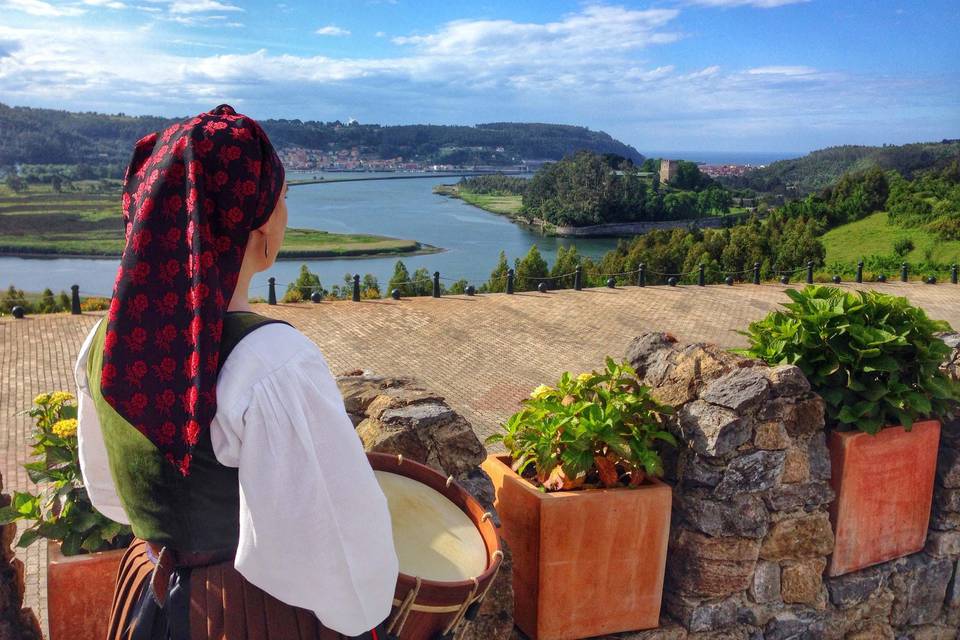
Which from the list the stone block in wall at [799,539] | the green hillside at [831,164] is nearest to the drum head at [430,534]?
the stone block in wall at [799,539]

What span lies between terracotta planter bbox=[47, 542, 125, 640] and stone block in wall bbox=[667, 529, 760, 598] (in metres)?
1.76

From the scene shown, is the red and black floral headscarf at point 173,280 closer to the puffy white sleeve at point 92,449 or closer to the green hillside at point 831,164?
the puffy white sleeve at point 92,449

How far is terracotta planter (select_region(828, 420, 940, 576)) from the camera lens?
111 inches

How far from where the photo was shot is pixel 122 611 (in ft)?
5.30

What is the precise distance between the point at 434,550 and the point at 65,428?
134cm

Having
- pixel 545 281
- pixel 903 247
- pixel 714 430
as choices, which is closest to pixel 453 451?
pixel 714 430

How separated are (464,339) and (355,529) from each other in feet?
35.3

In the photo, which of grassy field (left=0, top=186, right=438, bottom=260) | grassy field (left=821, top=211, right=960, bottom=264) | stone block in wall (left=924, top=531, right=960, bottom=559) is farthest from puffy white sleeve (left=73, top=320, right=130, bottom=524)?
grassy field (left=0, top=186, right=438, bottom=260)

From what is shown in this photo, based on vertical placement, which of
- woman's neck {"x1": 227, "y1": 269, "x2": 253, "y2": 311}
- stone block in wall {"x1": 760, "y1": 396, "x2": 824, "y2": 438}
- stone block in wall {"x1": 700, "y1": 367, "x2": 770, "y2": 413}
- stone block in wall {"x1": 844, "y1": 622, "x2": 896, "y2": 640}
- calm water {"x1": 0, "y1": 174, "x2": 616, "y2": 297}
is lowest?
calm water {"x1": 0, "y1": 174, "x2": 616, "y2": 297}

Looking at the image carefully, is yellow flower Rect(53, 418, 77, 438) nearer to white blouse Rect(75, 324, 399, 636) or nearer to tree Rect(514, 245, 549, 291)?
white blouse Rect(75, 324, 399, 636)

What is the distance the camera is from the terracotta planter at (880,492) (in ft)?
9.27

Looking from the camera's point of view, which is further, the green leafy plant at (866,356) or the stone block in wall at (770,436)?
the green leafy plant at (866,356)

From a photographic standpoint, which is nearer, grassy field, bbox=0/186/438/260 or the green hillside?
grassy field, bbox=0/186/438/260

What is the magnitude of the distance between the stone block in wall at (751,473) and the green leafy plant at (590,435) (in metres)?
0.22
